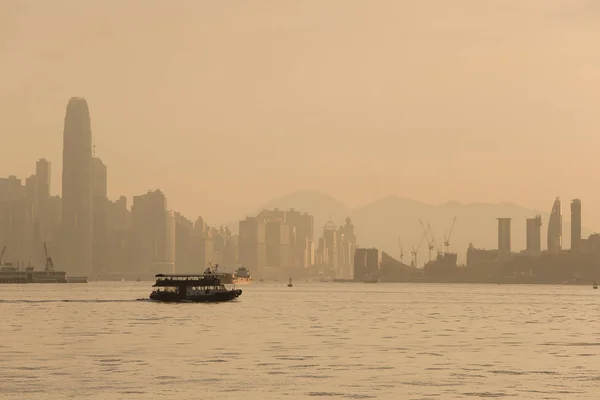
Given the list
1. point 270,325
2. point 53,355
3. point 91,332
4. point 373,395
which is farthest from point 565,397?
point 270,325

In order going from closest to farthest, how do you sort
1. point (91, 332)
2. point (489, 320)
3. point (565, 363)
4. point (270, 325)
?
point (565, 363) < point (91, 332) < point (270, 325) < point (489, 320)

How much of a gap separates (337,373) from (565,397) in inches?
793

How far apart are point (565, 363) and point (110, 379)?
40378 millimetres

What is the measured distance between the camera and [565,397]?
6912 centimetres

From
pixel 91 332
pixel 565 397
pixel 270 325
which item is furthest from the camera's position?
pixel 270 325

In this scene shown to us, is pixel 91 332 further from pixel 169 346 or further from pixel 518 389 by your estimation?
pixel 518 389

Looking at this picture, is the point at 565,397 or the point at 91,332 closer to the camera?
the point at 565,397

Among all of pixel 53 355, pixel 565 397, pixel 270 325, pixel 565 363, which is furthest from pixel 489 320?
pixel 565 397

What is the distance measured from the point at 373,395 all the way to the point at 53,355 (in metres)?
39.2

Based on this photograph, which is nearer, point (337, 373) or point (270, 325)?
point (337, 373)

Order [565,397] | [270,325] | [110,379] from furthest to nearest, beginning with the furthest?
[270,325], [110,379], [565,397]

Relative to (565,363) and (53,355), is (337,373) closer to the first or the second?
(565,363)

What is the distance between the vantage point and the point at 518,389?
73.1 meters

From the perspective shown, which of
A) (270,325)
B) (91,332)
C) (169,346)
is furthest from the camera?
(270,325)
